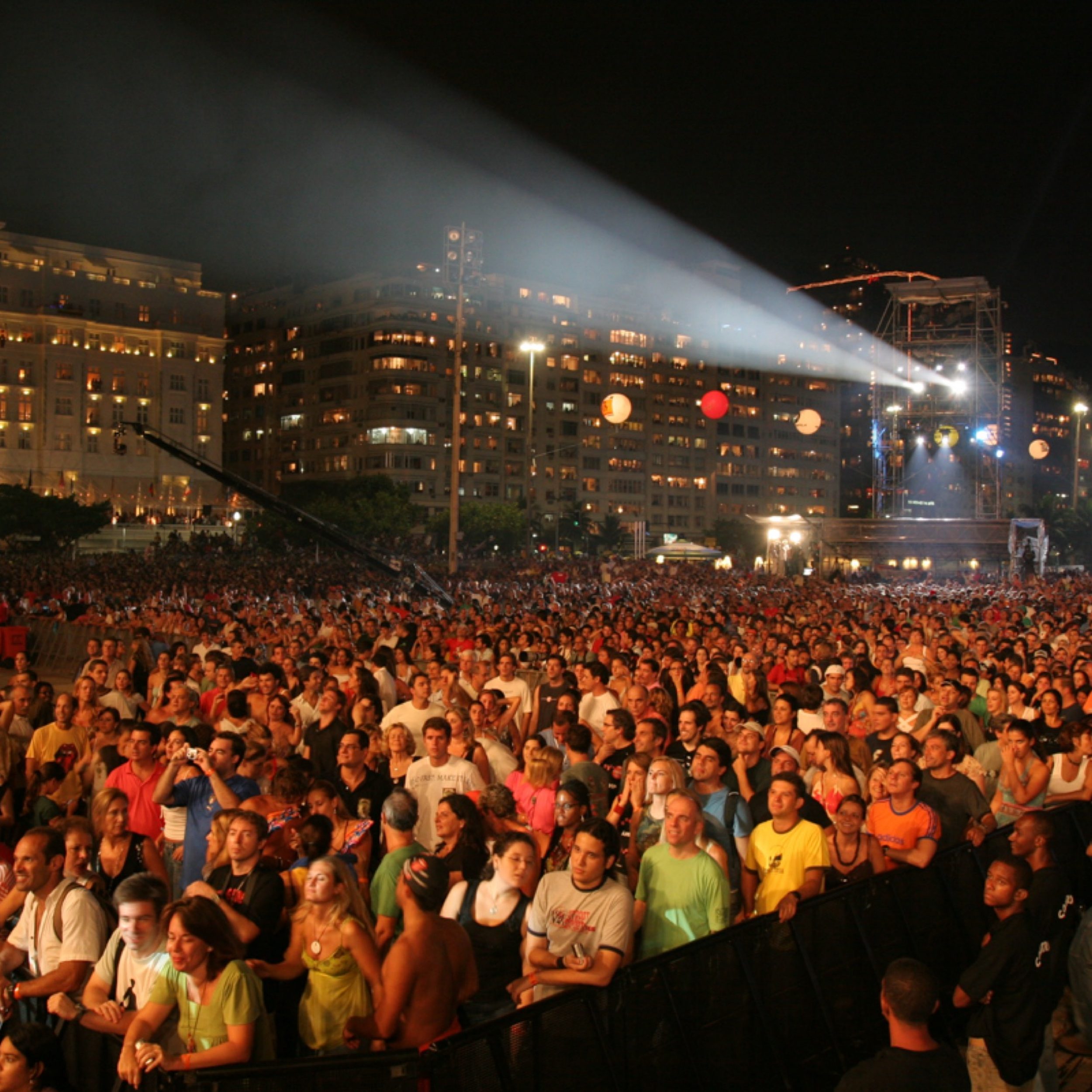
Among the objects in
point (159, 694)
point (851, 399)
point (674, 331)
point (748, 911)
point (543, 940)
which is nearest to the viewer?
point (543, 940)

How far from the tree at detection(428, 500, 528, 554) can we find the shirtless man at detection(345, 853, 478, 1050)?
69509 millimetres

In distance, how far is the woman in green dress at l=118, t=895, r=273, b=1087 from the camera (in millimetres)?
3615

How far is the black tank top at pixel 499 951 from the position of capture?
443 cm

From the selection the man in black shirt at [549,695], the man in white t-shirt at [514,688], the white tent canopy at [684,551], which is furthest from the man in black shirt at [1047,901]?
the white tent canopy at [684,551]

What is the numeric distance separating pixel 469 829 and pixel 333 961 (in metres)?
1.18

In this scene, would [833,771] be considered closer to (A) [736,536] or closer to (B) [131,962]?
(B) [131,962]

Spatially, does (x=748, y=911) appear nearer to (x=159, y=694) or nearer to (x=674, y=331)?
(x=159, y=694)

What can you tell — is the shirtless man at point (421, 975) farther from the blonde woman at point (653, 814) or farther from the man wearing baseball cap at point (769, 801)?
the man wearing baseball cap at point (769, 801)

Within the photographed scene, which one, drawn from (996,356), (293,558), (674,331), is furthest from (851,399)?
(293,558)

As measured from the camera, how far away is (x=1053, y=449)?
15600 cm

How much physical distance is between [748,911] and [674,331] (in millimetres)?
118836

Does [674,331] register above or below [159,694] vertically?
above

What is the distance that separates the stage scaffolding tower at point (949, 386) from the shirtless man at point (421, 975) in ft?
170

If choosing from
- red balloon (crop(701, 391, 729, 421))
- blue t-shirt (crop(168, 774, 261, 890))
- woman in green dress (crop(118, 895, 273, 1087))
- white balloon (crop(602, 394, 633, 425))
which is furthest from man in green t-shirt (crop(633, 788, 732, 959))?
red balloon (crop(701, 391, 729, 421))
